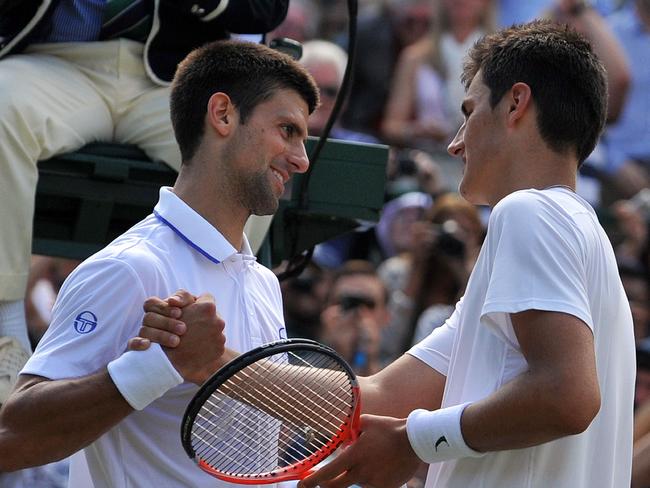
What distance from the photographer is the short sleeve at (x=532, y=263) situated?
2996 millimetres

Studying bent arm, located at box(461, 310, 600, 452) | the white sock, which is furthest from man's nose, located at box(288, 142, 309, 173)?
the white sock

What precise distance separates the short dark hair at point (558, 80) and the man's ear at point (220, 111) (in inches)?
28.4

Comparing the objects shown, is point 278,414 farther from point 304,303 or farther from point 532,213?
point 304,303

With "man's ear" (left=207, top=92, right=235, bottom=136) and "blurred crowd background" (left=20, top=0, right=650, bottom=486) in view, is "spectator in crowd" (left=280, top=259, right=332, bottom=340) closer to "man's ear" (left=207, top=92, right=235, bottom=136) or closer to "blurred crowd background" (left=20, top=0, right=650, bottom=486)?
"blurred crowd background" (left=20, top=0, right=650, bottom=486)

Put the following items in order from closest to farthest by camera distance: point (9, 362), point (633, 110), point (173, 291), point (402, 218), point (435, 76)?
point (173, 291) → point (9, 362) → point (402, 218) → point (633, 110) → point (435, 76)

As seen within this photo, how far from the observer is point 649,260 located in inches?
331

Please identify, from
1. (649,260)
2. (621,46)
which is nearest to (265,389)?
(649,260)

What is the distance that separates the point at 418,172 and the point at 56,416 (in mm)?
6310

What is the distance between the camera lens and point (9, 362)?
Result: 4086mm

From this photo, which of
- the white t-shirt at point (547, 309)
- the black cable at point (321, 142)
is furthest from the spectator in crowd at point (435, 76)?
the white t-shirt at point (547, 309)

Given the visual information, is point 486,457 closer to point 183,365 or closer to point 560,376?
point 560,376

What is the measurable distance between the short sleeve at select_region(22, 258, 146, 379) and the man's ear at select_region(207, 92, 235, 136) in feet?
1.86

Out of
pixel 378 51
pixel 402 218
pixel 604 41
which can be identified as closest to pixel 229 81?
pixel 402 218

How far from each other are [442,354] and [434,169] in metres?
5.74
